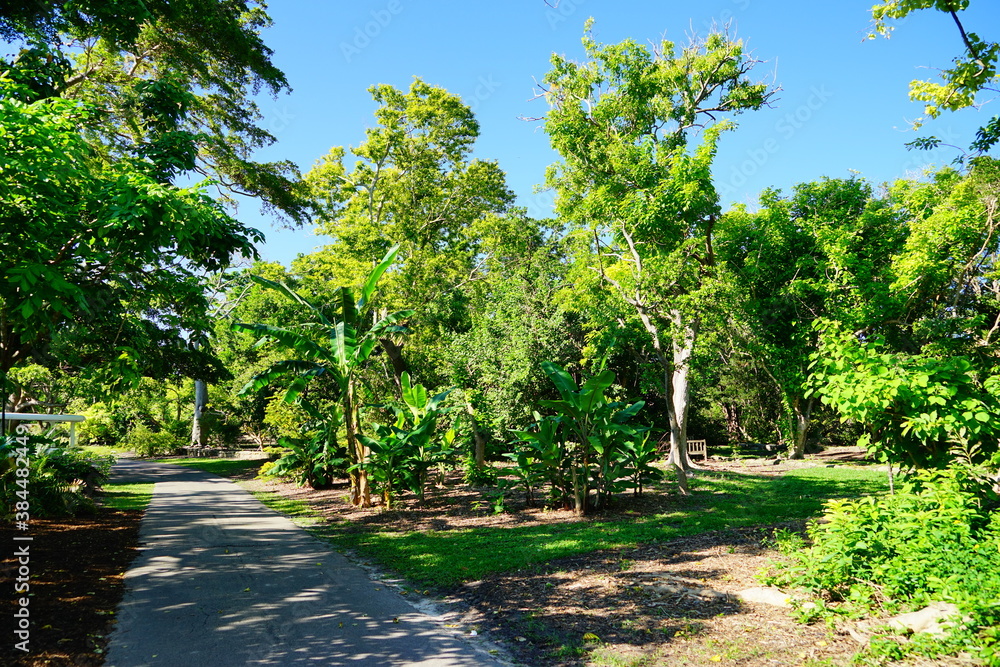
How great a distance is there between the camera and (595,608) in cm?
521

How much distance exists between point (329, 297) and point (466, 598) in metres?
13.6

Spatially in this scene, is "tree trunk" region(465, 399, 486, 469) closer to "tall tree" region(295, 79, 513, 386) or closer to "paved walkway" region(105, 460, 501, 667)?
"tall tree" region(295, 79, 513, 386)

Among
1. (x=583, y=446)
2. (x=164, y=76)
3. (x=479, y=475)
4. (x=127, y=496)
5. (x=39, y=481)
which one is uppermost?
(x=164, y=76)

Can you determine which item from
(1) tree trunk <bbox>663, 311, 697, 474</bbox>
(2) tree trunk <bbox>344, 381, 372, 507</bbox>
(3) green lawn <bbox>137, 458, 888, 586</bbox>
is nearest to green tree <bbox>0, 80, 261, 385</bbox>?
(2) tree trunk <bbox>344, 381, 372, 507</bbox>

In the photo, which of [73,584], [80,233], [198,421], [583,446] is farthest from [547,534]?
[198,421]

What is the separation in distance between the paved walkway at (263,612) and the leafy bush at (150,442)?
30.7 metres

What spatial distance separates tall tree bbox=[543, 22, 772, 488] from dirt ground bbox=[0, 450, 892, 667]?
16.6ft

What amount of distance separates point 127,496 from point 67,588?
990cm

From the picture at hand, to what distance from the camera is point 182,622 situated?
5020 millimetres

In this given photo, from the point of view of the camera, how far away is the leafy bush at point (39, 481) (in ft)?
30.0

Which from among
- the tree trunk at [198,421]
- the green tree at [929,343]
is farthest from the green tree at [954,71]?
the tree trunk at [198,421]

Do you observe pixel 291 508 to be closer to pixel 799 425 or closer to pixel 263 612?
pixel 263 612

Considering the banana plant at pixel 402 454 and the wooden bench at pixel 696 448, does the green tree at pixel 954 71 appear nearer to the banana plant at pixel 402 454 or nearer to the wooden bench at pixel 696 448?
the banana plant at pixel 402 454

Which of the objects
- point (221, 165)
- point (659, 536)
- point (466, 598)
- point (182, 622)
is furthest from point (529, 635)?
point (221, 165)
